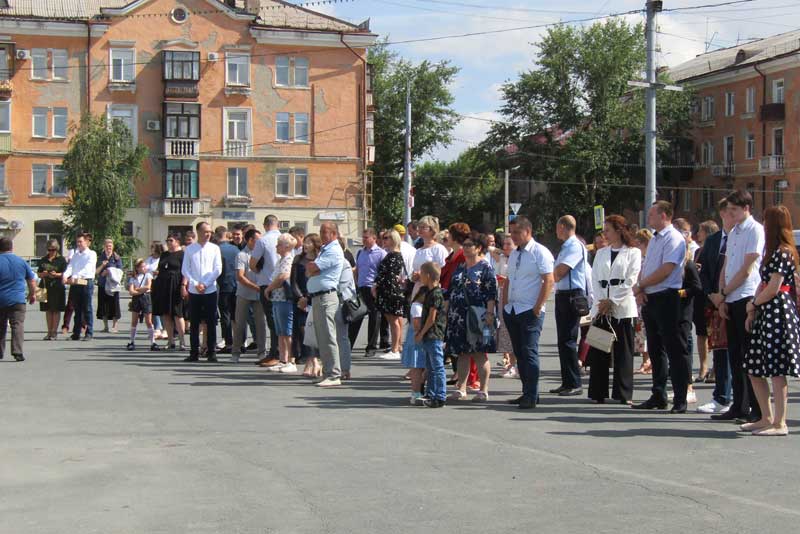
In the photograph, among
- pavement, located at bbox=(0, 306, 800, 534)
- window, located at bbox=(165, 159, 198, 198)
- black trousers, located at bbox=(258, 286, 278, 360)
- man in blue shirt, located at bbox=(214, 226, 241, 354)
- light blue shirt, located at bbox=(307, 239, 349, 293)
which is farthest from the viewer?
window, located at bbox=(165, 159, 198, 198)

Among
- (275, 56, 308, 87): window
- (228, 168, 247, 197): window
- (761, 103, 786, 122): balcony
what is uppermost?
(275, 56, 308, 87): window

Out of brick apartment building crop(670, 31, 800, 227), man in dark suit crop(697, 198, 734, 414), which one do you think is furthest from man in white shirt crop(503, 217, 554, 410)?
brick apartment building crop(670, 31, 800, 227)

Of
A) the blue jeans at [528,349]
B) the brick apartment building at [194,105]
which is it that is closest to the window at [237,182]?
the brick apartment building at [194,105]

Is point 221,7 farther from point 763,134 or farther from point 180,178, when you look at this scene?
point 763,134

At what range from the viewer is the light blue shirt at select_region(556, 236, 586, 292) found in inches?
500

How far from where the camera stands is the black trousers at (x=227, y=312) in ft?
59.8

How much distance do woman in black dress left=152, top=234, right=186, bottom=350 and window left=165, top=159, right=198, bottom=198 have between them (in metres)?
45.0

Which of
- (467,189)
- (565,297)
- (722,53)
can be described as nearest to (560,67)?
(722,53)

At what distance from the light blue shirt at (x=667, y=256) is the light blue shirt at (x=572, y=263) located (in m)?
1.36

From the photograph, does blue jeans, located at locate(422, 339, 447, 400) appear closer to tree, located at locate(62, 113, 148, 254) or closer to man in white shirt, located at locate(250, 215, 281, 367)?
man in white shirt, located at locate(250, 215, 281, 367)

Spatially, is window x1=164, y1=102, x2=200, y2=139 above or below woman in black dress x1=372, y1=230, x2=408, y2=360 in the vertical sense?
above

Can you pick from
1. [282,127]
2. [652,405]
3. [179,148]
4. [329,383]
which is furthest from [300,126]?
[652,405]

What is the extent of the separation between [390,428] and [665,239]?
3475mm

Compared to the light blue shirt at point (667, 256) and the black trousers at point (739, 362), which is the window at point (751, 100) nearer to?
the light blue shirt at point (667, 256)
